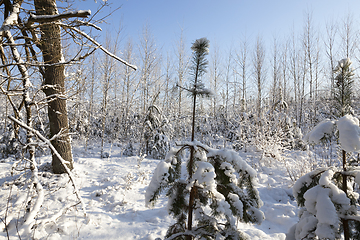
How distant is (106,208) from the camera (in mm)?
3580

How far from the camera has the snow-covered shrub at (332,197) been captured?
46.5 inches

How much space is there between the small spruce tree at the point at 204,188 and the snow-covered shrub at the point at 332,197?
0.38 m

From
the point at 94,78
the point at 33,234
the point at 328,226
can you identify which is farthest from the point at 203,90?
the point at 94,78

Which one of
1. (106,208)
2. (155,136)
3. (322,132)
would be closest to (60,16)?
(322,132)

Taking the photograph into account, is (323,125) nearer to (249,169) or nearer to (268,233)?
(249,169)

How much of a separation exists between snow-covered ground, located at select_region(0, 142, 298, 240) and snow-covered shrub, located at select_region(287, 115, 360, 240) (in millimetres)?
491

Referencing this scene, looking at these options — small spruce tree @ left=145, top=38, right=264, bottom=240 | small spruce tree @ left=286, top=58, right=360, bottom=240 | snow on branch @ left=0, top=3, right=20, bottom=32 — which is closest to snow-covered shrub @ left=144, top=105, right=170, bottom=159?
snow on branch @ left=0, top=3, right=20, bottom=32

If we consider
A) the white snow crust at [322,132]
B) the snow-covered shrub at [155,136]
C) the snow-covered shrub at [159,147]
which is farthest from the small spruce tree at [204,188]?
the snow-covered shrub at [159,147]

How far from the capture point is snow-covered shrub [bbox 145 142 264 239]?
1285 mm

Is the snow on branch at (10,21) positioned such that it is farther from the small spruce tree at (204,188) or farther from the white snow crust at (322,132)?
the white snow crust at (322,132)

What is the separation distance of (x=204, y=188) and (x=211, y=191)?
0.07m

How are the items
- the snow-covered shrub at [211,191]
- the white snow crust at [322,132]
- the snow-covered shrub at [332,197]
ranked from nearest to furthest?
the snow-covered shrub at [332,197] → the snow-covered shrub at [211,191] → the white snow crust at [322,132]

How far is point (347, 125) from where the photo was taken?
123 centimetres

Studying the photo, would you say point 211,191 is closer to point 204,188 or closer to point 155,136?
point 204,188
